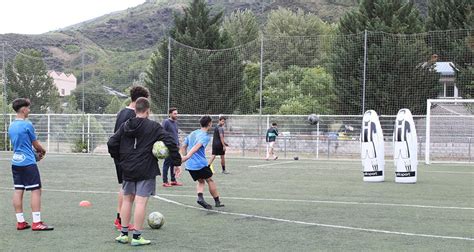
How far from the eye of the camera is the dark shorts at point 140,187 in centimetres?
728

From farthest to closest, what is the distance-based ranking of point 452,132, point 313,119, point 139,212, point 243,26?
point 243,26, point 313,119, point 452,132, point 139,212

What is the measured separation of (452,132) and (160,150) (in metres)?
22.2

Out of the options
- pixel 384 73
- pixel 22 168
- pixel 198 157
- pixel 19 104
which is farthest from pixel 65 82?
pixel 22 168

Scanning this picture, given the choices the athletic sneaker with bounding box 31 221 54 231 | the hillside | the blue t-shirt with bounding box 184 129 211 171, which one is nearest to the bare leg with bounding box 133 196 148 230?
the athletic sneaker with bounding box 31 221 54 231

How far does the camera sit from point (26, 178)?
8273mm

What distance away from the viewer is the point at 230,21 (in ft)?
258

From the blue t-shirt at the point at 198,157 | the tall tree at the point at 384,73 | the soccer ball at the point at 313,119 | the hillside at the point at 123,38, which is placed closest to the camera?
the blue t-shirt at the point at 198,157

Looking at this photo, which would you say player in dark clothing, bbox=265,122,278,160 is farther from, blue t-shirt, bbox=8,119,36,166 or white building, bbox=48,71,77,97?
white building, bbox=48,71,77,97

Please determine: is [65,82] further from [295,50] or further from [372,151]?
[372,151]

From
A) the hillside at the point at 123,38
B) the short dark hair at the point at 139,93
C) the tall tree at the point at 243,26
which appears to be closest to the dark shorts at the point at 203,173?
the short dark hair at the point at 139,93

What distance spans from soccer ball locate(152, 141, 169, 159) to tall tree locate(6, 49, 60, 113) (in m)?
34.8

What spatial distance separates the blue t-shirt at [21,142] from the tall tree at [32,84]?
108ft

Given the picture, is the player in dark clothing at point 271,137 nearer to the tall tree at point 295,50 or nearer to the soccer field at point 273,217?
the tall tree at point 295,50

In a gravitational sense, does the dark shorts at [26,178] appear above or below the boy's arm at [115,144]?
below
